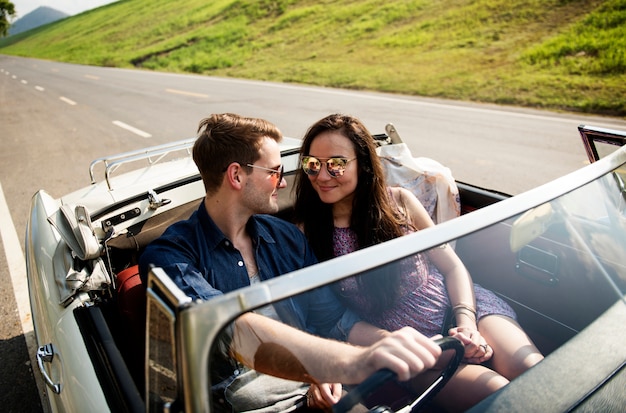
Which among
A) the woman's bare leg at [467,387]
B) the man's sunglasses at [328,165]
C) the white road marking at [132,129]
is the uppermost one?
the white road marking at [132,129]

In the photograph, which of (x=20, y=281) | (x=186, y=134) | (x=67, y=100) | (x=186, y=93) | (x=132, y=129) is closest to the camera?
(x=20, y=281)

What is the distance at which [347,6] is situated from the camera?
2677 centimetres

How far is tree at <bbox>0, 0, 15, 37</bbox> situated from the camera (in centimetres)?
8190

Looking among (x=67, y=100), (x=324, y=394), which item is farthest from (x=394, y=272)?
(x=67, y=100)

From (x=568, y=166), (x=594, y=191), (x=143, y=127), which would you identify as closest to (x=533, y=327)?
(x=594, y=191)

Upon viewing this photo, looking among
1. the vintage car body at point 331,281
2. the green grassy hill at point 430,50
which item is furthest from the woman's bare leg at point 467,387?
the green grassy hill at point 430,50

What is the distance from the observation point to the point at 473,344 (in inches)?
61.2

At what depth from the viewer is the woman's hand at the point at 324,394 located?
4.00 feet

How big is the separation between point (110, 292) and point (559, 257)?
6.20ft

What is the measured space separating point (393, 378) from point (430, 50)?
1606 centimetres

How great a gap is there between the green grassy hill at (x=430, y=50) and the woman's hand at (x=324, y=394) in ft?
30.2

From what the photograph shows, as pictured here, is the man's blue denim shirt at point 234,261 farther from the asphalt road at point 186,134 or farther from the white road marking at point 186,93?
the white road marking at point 186,93

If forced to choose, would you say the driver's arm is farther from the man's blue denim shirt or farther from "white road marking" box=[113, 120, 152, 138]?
"white road marking" box=[113, 120, 152, 138]

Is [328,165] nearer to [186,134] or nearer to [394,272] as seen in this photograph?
[394,272]
